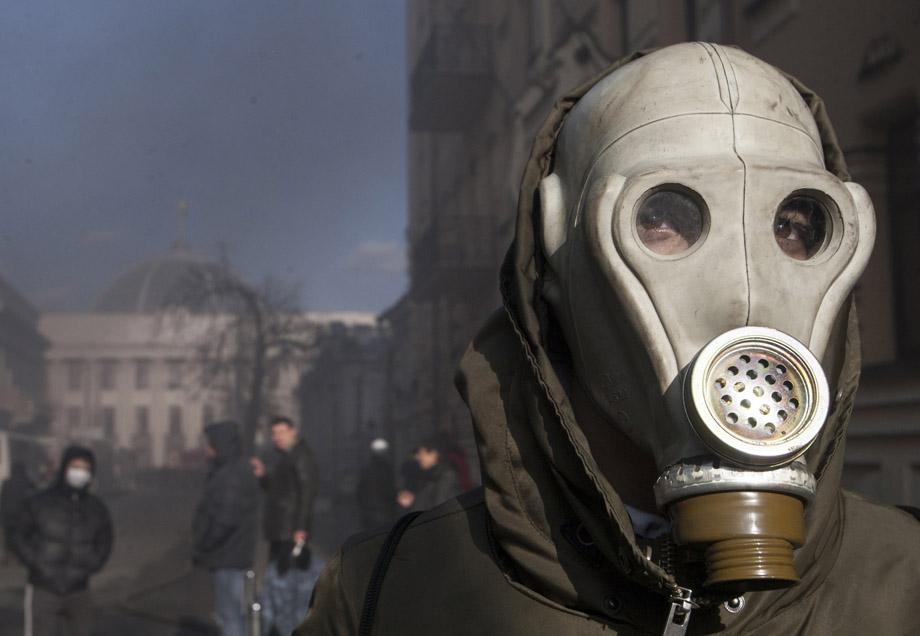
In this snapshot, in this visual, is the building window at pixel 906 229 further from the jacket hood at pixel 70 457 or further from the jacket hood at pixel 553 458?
the jacket hood at pixel 70 457

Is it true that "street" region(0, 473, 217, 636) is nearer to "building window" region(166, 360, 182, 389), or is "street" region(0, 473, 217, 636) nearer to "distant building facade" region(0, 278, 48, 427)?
"building window" region(166, 360, 182, 389)

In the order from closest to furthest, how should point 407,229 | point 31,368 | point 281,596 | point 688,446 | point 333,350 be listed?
point 688,446, point 281,596, point 333,350, point 31,368, point 407,229

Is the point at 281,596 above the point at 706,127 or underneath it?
underneath

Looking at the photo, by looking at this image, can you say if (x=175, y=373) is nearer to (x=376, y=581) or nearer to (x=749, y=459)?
(x=376, y=581)

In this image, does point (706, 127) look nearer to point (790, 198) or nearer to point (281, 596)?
point (790, 198)

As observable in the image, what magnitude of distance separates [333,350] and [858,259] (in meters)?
15.8

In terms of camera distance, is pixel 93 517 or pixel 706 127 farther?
pixel 93 517

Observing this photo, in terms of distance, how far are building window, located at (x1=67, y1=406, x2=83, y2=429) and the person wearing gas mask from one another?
58.3ft

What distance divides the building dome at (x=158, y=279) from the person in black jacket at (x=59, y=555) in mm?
8042

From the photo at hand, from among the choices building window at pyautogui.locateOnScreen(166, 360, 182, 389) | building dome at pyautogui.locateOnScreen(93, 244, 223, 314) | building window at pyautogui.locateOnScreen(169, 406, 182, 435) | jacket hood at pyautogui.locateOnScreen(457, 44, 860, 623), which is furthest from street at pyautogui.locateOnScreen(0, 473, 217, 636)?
jacket hood at pyautogui.locateOnScreen(457, 44, 860, 623)

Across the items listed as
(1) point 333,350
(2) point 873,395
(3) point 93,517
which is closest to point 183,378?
(1) point 333,350

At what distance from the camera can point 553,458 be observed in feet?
3.86

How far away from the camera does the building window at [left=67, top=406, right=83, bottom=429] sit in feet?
60.5

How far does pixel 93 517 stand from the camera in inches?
239
